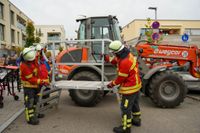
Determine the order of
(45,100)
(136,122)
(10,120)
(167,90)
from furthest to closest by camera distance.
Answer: (167,90) → (45,100) → (10,120) → (136,122)

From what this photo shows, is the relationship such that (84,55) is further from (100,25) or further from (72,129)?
(72,129)

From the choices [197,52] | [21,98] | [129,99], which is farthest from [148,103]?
[21,98]

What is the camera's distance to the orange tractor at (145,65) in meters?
6.30

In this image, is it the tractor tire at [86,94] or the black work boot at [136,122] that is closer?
the black work boot at [136,122]

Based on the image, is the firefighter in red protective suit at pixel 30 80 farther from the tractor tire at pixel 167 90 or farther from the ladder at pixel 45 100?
the tractor tire at pixel 167 90

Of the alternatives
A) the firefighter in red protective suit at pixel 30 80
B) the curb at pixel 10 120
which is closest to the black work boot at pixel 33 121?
the firefighter in red protective suit at pixel 30 80

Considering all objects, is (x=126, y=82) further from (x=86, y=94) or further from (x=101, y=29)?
(x=101, y=29)

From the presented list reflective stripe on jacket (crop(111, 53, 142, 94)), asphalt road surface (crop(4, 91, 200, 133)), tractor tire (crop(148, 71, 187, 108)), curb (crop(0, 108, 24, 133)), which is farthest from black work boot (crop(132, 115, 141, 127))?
curb (crop(0, 108, 24, 133))

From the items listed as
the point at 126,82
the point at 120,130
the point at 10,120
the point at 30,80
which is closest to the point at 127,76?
the point at 126,82

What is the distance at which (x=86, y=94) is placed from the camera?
255 inches

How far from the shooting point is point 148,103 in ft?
A: 23.0

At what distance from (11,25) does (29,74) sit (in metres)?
32.2

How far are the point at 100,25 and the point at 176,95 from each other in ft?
11.2

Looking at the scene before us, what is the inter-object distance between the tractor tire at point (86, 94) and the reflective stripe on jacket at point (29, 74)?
1.53 meters
